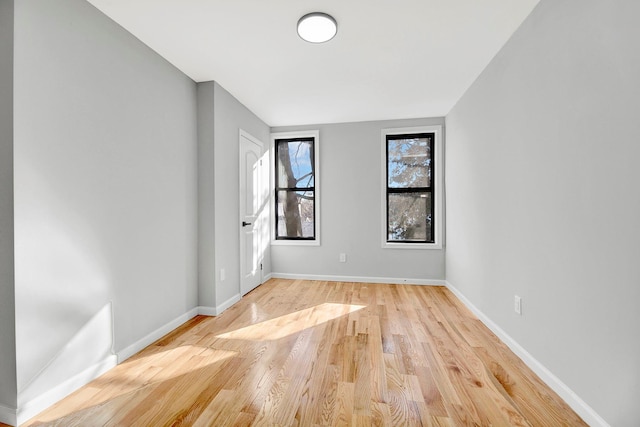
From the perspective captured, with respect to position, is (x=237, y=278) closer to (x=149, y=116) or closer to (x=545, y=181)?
(x=149, y=116)

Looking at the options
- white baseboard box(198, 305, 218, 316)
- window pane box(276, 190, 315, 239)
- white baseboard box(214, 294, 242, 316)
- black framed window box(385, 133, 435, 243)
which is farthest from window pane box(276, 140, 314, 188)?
white baseboard box(198, 305, 218, 316)

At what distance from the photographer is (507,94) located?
2.23 metres

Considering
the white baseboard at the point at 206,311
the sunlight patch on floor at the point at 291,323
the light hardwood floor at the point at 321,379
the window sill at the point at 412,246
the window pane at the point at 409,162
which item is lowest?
the sunlight patch on floor at the point at 291,323

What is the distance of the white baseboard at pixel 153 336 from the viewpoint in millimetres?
2049

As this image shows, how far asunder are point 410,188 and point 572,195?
2.71m

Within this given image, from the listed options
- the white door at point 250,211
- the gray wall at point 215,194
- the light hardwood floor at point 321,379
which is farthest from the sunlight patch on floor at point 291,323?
the white door at point 250,211

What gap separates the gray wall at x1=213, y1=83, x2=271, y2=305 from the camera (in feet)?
9.65

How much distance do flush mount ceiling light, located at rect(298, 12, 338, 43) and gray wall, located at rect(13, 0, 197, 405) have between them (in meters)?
1.26

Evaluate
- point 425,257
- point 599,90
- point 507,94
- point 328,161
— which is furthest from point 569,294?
point 328,161

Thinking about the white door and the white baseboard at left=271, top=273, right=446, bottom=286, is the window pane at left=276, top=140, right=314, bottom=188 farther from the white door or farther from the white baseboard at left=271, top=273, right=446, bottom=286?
the white baseboard at left=271, top=273, right=446, bottom=286

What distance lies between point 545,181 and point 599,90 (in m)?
0.57

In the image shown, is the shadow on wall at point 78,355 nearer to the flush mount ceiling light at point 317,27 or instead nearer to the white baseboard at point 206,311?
the white baseboard at point 206,311

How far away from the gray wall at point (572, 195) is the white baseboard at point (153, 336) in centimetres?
273

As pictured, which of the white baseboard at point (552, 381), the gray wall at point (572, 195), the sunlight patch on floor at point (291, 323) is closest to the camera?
the gray wall at point (572, 195)
